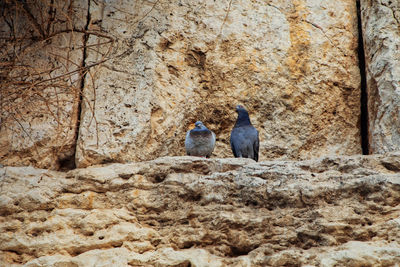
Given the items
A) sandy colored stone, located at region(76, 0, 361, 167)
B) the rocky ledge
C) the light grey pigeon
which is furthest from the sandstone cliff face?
the rocky ledge

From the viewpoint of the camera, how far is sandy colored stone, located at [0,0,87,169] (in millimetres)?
4270

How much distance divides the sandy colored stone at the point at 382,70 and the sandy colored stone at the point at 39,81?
2425 mm

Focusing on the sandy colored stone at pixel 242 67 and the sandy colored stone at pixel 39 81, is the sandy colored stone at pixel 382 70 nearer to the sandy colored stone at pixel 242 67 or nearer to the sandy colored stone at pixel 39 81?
the sandy colored stone at pixel 242 67

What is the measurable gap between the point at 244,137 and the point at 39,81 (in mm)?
1679

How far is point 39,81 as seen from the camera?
4.23 meters

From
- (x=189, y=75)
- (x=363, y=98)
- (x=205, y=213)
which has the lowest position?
(x=205, y=213)

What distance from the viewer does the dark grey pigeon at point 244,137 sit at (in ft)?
14.9

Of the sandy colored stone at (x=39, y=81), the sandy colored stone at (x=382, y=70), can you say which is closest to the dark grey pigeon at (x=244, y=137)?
the sandy colored stone at (x=382, y=70)

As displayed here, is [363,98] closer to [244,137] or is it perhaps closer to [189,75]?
[244,137]

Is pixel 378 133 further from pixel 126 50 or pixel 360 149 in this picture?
pixel 126 50

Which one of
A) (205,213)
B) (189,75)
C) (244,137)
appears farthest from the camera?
(189,75)

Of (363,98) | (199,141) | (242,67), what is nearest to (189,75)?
(242,67)

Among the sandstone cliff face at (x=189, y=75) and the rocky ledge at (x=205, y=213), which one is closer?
the rocky ledge at (x=205, y=213)

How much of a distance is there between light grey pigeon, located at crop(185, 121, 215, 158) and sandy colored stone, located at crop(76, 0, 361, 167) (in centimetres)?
19
